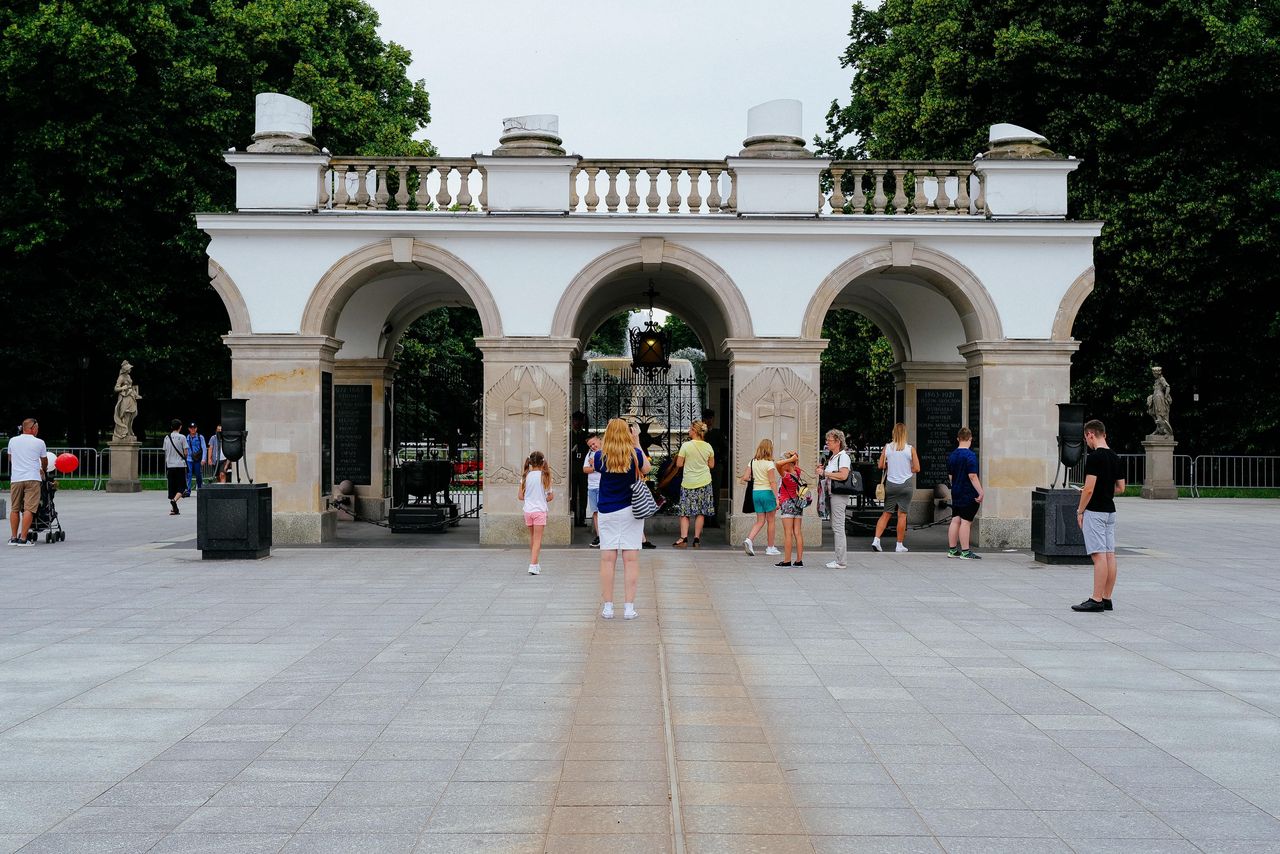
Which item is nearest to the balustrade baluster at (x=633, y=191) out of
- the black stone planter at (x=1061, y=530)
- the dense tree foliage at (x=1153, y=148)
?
the black stone planter at (x=1061, y=530)

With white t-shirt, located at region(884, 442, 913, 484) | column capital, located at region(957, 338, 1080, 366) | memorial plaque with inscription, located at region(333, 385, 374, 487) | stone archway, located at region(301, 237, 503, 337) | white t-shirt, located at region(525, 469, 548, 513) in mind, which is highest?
stone archway, located at region(301, 237, 503, 337)

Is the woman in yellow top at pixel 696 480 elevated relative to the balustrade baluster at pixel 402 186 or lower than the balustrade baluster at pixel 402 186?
lower

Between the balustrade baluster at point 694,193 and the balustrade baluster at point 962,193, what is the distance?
3.88m

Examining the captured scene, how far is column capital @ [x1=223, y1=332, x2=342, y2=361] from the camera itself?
16.2m

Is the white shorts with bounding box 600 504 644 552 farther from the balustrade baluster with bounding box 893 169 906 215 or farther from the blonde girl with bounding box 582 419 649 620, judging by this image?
the balustrade baluster with bounding box 893 169 906 215

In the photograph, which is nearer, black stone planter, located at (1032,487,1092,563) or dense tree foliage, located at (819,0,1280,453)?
black stone planter, located at (1032,487,1092,563)

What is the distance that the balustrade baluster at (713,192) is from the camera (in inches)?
648

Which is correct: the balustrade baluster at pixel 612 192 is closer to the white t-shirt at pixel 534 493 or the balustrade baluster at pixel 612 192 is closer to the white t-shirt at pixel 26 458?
the white t-shirt at pixel 534 493

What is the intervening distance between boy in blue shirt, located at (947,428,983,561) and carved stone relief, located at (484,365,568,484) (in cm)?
554

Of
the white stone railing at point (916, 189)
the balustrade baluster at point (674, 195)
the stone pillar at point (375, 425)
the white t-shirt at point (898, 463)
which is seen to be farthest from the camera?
the stone pillar at point (375, 425)

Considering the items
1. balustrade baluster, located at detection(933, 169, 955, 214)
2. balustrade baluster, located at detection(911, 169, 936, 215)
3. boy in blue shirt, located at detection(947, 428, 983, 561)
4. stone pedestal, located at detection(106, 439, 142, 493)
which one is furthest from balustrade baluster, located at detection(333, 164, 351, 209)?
stone pedestal, located at detection(106, 439, 142, 493)

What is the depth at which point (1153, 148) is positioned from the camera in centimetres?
2691

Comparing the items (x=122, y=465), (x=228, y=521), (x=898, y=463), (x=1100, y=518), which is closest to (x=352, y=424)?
(x=228, y=521)

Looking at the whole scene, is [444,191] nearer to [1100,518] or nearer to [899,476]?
[899,476]
